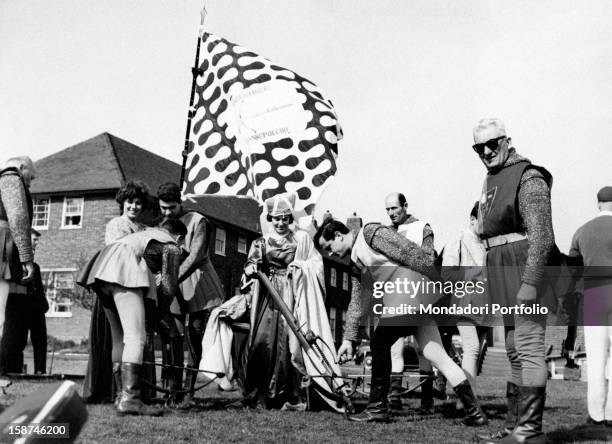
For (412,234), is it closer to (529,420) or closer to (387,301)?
(387,301)

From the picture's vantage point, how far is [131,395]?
15.7 ft

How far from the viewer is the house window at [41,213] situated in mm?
33594

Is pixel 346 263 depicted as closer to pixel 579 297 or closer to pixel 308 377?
pixel 308 377

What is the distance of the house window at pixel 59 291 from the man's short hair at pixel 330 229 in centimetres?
2725

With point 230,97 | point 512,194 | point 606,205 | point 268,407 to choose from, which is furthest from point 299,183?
point 512,194

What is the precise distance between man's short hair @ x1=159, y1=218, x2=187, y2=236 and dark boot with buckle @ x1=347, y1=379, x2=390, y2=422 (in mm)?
2293

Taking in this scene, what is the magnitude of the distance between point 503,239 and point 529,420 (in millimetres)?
1153

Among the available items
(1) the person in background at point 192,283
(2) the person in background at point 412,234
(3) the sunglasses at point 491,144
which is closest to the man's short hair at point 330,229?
(2) the person in background at point 412,234

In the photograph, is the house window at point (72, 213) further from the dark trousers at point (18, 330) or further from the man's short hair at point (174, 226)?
the man's short hair at point (174, 226)

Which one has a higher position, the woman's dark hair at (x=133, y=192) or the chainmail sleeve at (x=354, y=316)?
the woman's dark hair at (x=133, y=192)

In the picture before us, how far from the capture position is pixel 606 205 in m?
5.63

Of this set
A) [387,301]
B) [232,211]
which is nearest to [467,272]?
[387,301]

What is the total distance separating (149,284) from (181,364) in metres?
1.50

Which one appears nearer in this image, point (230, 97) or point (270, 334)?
point (270, 334)
